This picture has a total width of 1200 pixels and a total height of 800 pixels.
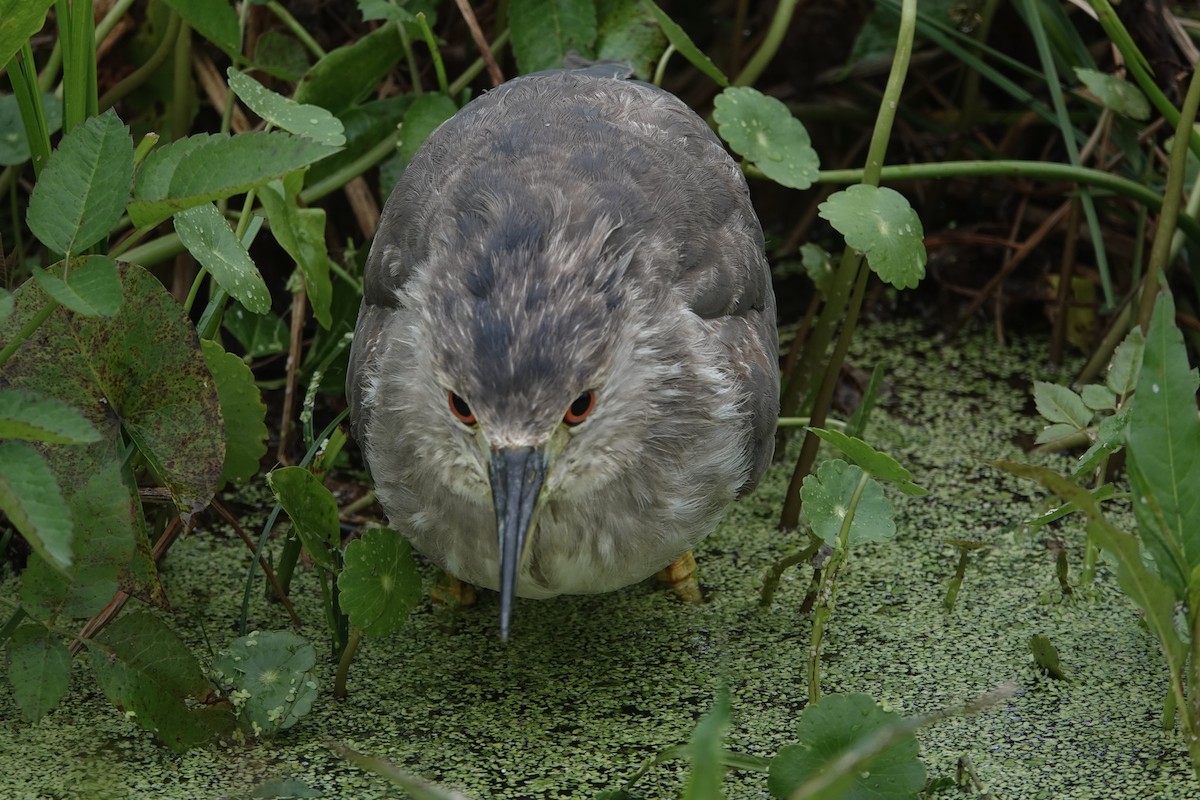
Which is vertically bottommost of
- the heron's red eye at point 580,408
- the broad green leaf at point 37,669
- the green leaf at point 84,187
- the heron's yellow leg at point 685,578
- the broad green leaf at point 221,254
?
the heron's yellow leg at point 685,578

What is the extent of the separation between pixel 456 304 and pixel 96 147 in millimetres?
559

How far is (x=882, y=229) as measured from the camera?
255 centimetres

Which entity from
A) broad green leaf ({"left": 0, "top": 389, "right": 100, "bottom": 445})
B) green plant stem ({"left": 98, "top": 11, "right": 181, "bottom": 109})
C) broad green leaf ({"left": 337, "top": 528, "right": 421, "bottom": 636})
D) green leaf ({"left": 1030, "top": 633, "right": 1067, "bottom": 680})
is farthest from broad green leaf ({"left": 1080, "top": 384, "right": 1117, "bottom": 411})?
green plant stem ({"left": 98, "top": 11, "right": 181, "bottom": 109})

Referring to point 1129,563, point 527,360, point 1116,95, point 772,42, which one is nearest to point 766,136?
point 772,42

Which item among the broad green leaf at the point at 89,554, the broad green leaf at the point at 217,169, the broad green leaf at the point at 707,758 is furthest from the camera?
the broad green leaf at the point at 89,554

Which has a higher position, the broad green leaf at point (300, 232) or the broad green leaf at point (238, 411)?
the broad green leaf at point (300, 232)

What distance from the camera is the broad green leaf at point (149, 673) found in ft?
7.04

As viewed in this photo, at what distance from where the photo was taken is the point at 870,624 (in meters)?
2.68

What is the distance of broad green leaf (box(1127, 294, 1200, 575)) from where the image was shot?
202 centimetres

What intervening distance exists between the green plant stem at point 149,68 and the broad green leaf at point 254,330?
1.90ft

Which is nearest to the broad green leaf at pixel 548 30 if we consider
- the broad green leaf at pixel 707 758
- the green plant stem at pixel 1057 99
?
the green plant stem at pixel 1057 99

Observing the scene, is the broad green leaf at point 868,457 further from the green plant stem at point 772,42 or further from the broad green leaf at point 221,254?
the green plant stem at point 772,42

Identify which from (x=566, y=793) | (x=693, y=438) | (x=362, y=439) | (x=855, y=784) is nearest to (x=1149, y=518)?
(x=855, y=784)

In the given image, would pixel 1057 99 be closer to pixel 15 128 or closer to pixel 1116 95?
pixel 1116 95
